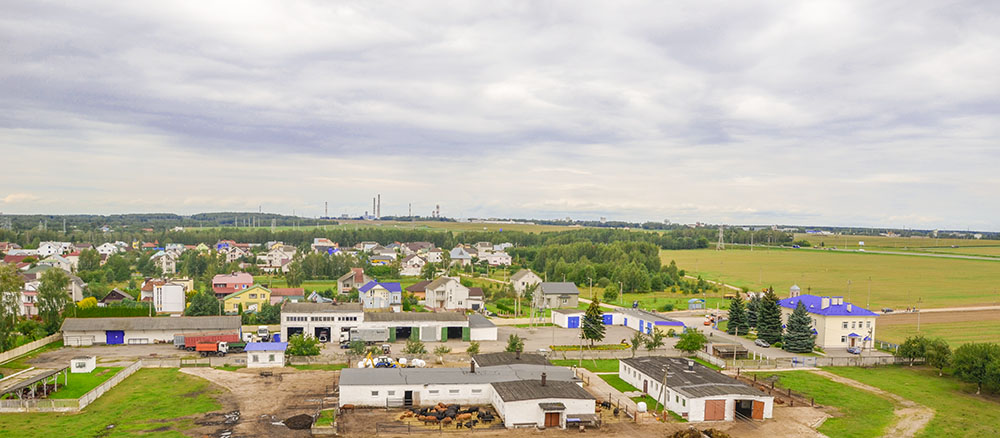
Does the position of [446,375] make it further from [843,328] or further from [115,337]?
[843,328]

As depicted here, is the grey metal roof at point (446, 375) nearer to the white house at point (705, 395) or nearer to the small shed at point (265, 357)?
the white house at point (705, 395)

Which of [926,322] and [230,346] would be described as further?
[926,322]

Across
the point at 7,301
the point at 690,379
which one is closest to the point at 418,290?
the point at 7,301

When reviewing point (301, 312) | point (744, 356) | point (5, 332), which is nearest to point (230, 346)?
point (301, 312)

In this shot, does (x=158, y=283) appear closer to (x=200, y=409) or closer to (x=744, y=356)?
(x=200, y=409)

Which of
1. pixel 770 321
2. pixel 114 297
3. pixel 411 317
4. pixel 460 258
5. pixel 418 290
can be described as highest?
pixel 460 258

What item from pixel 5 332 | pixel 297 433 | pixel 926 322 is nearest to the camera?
pixel 297 433

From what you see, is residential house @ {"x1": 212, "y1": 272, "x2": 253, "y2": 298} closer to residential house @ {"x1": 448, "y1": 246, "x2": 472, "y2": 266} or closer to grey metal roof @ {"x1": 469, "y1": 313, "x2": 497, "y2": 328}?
grey metal roof @ {"x1": 469, "y1": 313, "x2": 497, "y2": 328}
